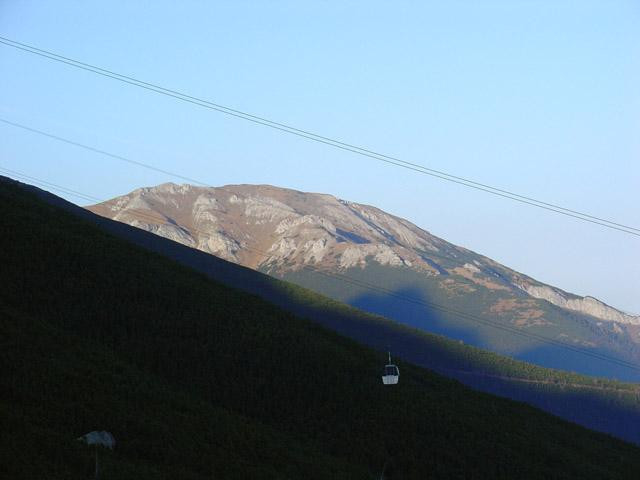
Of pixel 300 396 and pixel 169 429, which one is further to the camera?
pixel 300 396

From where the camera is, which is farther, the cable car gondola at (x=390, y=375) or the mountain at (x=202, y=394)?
the cable car gondola at (x=390, y=375)

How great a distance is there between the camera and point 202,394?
89.2 meters

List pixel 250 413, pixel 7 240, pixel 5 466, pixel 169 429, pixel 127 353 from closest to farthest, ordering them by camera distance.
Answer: pixel 5 466 → pixel 169 429 → pixel 250 413 → pixel 127 353 → pixel 7 240

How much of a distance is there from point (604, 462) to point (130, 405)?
68.1 metres

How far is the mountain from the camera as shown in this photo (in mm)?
58656

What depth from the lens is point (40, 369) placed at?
69625mm

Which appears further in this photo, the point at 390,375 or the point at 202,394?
the point at 202,394

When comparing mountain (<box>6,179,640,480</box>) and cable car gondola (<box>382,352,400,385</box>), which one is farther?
cable car gondola (<box>382,352,400,385</box>)

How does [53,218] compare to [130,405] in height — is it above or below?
above

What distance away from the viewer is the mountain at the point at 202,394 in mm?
58656

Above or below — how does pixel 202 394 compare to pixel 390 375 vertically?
below

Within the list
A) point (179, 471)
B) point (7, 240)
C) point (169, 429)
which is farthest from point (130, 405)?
point (7, 240)

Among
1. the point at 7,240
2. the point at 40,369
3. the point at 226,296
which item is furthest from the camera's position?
the point at 226,296

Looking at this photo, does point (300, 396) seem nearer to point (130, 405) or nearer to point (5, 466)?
point (130, 405)
